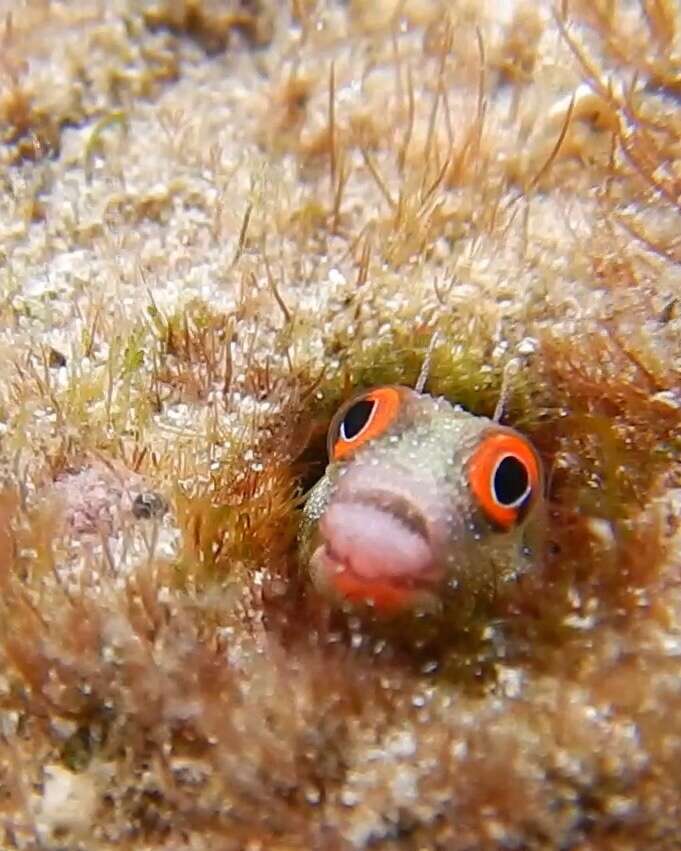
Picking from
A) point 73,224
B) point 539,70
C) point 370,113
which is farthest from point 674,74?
point 73,224

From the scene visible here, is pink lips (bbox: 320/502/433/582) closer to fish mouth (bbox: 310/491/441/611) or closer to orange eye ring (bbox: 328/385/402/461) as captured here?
fish mouth (bbox: 310/491/441/611)

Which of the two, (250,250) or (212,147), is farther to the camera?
(212,147)

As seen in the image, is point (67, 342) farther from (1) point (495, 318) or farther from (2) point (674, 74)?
(2) point (674, 74)

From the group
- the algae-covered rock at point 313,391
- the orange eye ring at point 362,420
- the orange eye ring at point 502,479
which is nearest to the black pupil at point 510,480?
the orange eye ring at point 502,479

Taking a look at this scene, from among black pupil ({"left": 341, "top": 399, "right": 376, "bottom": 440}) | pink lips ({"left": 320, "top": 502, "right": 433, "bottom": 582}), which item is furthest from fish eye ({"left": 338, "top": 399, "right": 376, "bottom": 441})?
pink lips ({"left": 320, "top": 502, "right": 433, "bottom": 582})

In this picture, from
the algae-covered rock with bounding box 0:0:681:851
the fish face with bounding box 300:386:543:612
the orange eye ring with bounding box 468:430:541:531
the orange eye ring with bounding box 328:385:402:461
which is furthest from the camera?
the orange eye ring with bounding box 328:385:402:461

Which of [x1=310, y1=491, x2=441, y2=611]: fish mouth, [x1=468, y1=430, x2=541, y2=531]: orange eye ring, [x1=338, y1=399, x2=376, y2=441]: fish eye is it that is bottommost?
[x1=310, y1=491, x2=441, y2=611]: fish mouth

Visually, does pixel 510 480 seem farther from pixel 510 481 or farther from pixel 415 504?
pixel 415 504

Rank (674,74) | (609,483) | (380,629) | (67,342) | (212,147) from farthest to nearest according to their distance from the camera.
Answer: (212,147) → (674,74) → (67,342) → (609,483) → (380,629)

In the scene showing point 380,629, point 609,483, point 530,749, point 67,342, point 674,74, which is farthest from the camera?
point 674,74
